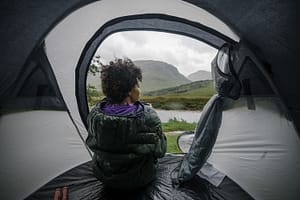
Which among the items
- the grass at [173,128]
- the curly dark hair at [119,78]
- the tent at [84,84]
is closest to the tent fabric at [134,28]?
the tent at [84,84]

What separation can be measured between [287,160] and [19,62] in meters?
1.13

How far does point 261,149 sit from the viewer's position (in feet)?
3.34

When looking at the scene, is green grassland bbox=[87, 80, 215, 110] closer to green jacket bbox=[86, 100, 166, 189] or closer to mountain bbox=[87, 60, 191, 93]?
mountain bbox=[87, 60, 191, 93]

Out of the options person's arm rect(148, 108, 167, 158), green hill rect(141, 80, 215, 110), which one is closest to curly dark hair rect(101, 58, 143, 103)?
person's arm rect(148, 108, 167, 158)

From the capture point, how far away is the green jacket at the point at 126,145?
107 centimetres

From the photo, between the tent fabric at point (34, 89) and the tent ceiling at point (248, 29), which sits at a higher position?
the tent ceiling at point (248, 29)

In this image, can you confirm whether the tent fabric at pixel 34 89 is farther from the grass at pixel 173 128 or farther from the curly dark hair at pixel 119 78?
the grass at pixel 173 128

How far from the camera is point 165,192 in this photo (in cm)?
119

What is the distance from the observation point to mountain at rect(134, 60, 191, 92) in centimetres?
241

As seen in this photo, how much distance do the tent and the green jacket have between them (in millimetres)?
149

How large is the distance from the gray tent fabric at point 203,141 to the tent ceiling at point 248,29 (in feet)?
1.45

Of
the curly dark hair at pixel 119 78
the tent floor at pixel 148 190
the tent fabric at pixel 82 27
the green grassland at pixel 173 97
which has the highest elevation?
the tent fabric at pixel 82 27

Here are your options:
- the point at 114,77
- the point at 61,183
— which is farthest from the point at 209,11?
the point at 61,183

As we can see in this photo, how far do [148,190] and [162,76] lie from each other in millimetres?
1511
